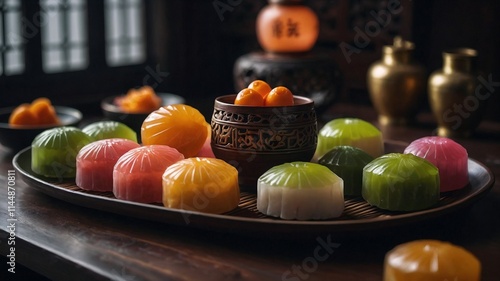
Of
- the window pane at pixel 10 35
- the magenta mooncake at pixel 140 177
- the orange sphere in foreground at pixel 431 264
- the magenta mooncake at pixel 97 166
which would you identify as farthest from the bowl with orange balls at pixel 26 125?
the orange sphere in foreground at pixel 431 264

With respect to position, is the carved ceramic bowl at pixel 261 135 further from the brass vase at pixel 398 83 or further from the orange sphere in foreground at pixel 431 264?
the brass vase at pixel 398 83

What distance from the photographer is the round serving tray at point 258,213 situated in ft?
3.79

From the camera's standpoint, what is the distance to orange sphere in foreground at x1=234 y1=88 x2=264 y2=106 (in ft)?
4.65

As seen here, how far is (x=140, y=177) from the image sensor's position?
1.33m

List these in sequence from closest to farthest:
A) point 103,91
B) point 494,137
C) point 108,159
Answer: point 108,159 < point 494,137 < point 103,91

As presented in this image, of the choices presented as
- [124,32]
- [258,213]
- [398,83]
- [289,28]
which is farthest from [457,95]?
[124,32]

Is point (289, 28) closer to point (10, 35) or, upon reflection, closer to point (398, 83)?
point (398, 83)

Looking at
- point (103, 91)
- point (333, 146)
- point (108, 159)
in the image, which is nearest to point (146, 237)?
point (108, 159)

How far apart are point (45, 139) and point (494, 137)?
58.1 inches

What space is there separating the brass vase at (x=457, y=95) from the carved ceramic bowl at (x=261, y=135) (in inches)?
39.4

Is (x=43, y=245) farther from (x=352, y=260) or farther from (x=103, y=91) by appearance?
(x=103, y=91)

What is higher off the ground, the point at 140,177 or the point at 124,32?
the point at 124,32

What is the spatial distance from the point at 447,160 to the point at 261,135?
373 millimetres

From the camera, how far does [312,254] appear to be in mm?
1168
